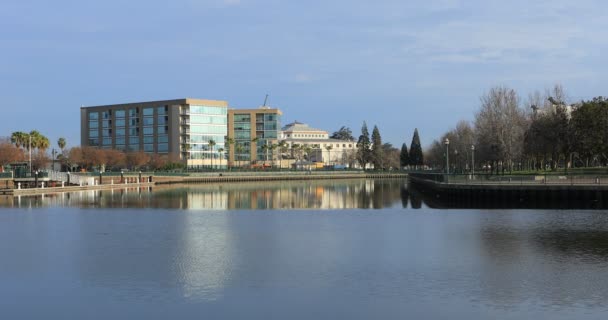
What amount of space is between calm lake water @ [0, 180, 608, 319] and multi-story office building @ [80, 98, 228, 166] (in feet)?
415

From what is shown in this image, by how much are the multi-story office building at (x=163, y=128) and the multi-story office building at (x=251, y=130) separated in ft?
44.2

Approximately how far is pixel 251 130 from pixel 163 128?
32.2 metres

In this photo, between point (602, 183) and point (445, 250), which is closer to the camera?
point (445, 250)

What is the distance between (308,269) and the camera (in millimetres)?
24969

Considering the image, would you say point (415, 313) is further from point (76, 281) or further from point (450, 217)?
point (450, 217)

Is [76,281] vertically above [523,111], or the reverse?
[523,111]

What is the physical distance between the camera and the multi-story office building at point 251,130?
19338cm

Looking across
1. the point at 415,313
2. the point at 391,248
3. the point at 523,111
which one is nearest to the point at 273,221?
the point at 391,248

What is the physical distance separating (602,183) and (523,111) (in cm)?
3362

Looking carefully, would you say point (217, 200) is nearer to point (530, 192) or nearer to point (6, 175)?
point (530, 192)

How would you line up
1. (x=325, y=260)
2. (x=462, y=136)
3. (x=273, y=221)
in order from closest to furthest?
(x=325, y=260)
(x=273, y=221)
(x=462, y=136)

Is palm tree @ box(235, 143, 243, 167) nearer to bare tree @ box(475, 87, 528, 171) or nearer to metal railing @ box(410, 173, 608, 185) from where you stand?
bare tree @ box(475, 87, 528, 171)

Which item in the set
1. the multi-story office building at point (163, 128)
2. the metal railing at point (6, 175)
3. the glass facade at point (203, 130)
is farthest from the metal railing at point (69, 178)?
the glass facade at point (203, 130)

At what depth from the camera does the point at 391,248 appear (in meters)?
30.4
